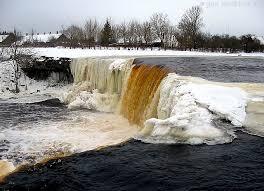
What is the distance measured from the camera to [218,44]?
5166cm

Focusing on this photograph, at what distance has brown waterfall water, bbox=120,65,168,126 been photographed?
49.5 ft

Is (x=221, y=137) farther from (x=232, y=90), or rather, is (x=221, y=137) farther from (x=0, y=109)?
(x=0, y=109)

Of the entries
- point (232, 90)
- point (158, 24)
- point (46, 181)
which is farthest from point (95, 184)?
point (158, 24)

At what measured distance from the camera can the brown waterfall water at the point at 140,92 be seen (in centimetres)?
1508

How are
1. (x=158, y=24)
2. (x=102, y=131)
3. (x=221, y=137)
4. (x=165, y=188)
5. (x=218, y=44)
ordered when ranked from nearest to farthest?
(x=165, y=188) → (x=221, y=137) → (x=102, y=131) → (x=218, y=44) → (x=158, y=24)

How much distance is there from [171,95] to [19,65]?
2185 centimetres

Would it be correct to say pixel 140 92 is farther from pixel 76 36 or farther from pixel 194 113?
pixel 76 36

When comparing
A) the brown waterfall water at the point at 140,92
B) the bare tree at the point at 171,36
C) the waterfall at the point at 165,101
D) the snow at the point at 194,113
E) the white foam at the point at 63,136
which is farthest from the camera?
the bare tree at the point at 171,36

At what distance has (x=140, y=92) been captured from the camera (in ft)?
54.7

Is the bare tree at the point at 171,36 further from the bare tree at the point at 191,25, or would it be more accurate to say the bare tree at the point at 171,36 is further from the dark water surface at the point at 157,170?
the dark water surface at the point at 157,170

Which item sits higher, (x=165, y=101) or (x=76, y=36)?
(x=76, y=36)

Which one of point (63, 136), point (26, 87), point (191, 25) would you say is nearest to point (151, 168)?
point (63, 136)

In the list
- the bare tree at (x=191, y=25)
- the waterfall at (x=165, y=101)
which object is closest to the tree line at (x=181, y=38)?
the bare tree at (x=191, y=25)

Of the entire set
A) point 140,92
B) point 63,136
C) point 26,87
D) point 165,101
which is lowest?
point 63,136
